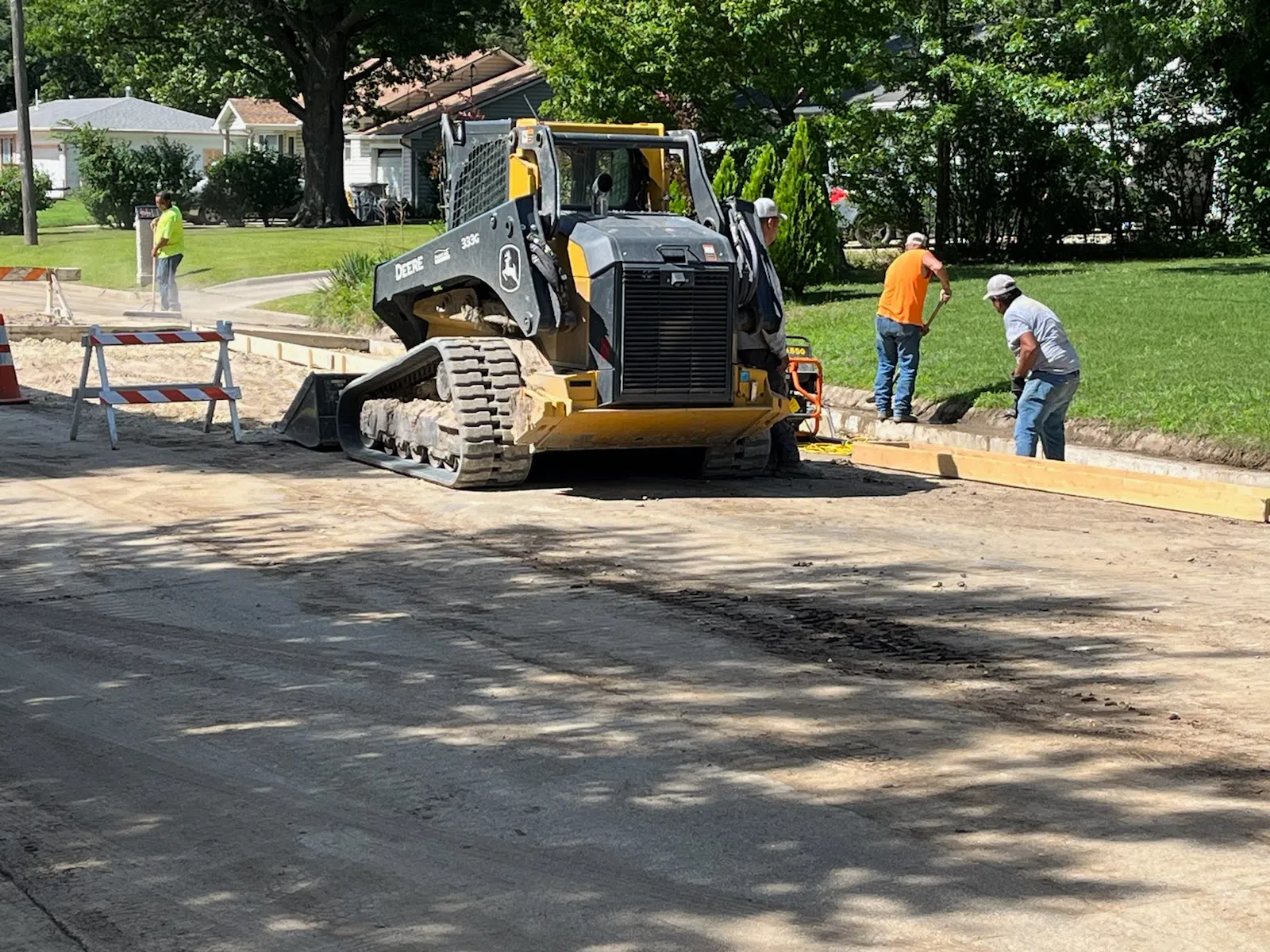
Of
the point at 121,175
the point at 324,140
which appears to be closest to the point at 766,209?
the point at 324,140

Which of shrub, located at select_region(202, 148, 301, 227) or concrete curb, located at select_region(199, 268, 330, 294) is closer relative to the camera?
concrete curb, located at select_region(199, 268, 330, 294)

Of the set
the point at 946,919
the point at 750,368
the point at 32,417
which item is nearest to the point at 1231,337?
the point at 750,368

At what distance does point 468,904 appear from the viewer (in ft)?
16.7

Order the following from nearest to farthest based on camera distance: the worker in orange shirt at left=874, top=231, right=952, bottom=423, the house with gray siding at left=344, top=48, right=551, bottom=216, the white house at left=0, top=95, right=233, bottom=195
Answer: the worker in orange shirt at left=874, top=231, right=952, bottom=423
the house with gray siding at left=344, top=48, right=551, bottom=216
the white house at left=0, top=95, right=233, bottom=195

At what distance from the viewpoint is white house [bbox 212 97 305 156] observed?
7788cm

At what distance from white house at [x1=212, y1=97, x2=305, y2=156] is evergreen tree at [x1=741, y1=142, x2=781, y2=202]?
55509 mm

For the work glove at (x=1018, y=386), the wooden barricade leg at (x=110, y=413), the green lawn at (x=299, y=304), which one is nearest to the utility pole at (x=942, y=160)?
the green lawn at (x=299, y=304)

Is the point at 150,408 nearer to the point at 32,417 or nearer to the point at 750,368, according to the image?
the point at 32,417

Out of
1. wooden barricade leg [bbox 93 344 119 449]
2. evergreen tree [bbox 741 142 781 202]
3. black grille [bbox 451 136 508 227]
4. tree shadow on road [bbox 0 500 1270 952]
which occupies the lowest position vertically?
tree shadow on road [bbox 0 500 1270 952]

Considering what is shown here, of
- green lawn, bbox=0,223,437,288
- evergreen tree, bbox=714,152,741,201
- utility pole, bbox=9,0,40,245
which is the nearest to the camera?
evergreen tree, bbox=714,152,741,201

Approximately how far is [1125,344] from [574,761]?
13.3 metres

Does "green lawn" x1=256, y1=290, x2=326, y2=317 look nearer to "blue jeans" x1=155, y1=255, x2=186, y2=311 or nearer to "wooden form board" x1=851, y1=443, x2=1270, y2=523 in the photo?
"blue jeans" x1=155, y1=255, x2=186, y2=311

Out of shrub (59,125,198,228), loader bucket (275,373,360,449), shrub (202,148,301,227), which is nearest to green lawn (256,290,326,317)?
loader bucket (275,373,360,449)

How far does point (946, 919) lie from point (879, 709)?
2165 millimetres
